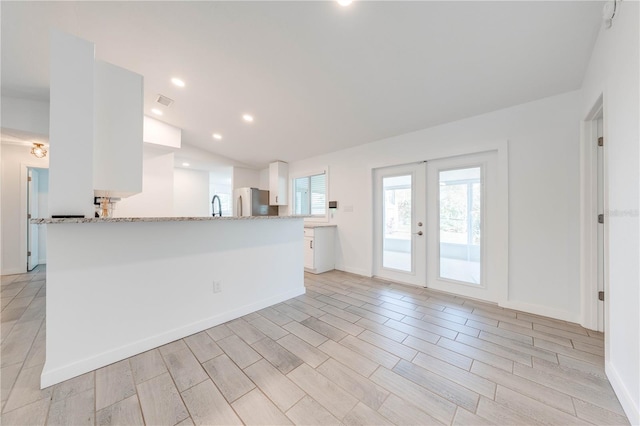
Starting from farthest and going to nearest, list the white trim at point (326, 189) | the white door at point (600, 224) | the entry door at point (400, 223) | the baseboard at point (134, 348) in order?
the white trim at point (326, 189)
the entry door at point (400, 223)
the white door at point (600, 224)
the baseboard at point (134, 348)

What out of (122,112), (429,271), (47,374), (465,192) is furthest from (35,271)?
(465,192)

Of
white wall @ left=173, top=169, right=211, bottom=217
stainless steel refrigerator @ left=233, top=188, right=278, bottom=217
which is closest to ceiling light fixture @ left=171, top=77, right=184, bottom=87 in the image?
stainless steel refrigerator @ left=233, top=188, right=278, bottom=217

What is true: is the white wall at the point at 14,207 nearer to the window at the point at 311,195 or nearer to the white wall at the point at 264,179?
the white wall at the point at 264,179

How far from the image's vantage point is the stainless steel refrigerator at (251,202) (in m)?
5.73

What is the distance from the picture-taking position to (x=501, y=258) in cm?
280

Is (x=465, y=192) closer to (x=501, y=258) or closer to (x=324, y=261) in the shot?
(x=501, y=258)

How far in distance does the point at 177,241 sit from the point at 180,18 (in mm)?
2130

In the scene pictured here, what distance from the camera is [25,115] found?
3455 mm

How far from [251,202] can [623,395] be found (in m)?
5.82

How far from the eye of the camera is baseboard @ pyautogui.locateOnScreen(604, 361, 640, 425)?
1213 mm

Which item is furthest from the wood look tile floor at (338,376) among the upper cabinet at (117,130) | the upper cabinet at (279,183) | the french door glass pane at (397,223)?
the upper cabinet at (279,183)

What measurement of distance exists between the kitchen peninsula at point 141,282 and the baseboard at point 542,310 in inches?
117

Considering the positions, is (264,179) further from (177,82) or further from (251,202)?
(177,82)

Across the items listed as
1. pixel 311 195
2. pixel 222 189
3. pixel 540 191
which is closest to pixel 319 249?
pixel 311 195
